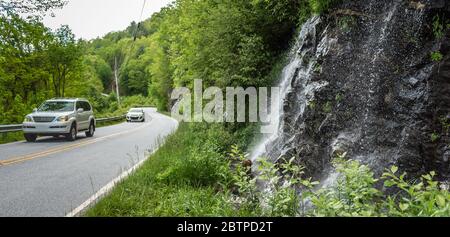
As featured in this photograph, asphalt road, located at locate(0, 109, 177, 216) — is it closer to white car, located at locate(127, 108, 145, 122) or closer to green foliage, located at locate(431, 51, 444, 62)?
green foliage, located at locate(431, 51, 444, 62)

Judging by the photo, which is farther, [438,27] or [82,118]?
[82,118]

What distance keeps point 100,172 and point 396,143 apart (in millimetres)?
6213

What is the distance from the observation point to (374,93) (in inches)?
280

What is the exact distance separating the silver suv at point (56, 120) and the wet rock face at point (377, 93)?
10795mm

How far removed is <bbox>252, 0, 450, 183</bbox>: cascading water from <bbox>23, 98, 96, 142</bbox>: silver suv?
1078cm

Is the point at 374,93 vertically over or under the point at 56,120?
over

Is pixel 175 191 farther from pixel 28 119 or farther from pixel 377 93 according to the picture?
pixel 28 119

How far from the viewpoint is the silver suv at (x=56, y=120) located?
15.7 meters

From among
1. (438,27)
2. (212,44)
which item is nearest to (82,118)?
(212,44)

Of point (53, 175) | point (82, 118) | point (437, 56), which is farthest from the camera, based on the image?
point (82, 118)

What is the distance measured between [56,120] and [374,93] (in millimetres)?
13207

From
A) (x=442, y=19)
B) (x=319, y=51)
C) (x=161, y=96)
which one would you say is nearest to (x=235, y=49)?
(x=319, y=51)

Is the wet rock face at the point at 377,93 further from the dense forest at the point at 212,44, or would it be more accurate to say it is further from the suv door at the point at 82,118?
the suv door at the point at 82,118

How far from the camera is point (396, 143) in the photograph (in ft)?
21.4
